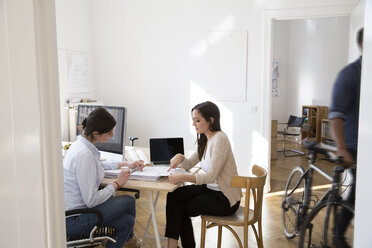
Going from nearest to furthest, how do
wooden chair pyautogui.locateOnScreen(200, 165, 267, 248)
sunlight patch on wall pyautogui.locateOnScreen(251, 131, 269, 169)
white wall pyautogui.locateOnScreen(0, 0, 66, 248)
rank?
white wall pyautogui.locateOnScreen(0, 0, 66, 248), wooden chair pyautogui.locateOnScreen(200, 165, 267, 248), sunlight patch on wall pyautogui.locateOnScreen(251, 131, 269, 169)

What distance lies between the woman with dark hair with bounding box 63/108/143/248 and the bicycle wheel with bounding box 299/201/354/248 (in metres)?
1.56

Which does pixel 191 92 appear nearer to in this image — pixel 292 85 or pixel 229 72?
pixel 229 72

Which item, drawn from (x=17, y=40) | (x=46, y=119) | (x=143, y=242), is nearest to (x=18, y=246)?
(x=46, y=119)

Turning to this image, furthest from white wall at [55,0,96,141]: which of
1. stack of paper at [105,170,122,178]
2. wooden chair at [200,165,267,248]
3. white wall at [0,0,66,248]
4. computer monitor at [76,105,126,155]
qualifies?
white wall at [0,0,66,248]

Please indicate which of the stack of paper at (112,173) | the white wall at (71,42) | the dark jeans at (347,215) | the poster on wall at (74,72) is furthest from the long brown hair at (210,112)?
the poster on wall at (74,72)

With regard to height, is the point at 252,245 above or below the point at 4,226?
below

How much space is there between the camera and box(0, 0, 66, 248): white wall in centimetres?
96

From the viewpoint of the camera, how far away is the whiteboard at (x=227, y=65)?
4.27m

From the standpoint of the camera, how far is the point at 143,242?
9.51 ft

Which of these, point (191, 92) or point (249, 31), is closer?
point (249, 31)

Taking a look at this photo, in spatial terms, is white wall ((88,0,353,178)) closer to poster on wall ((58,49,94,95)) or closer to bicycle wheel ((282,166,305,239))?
poster on wall ((58,49,94,95))

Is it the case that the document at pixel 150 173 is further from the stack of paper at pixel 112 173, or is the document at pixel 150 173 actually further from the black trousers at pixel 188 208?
the black trousers at pixel 188 208

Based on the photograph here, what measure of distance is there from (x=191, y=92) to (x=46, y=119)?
363 cm

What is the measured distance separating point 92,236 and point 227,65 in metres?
2.92
